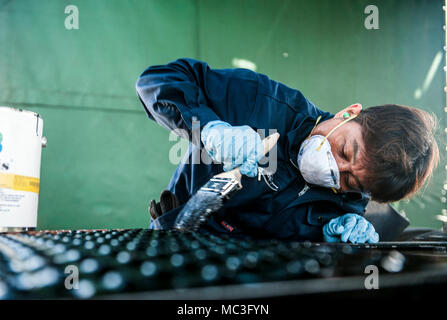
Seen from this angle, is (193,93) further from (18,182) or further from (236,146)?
(18,182)

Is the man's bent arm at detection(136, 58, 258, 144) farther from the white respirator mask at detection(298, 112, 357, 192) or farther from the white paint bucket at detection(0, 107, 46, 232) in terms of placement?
the white paint bucket at detection(0, 107, 46, 232)

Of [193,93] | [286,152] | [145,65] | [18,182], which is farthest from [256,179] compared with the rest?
[145,65]

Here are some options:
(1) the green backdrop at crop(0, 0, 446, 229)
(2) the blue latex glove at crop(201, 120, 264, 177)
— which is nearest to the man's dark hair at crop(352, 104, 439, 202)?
(2) the blue latex glove at crop(201, 120, 264, 177)

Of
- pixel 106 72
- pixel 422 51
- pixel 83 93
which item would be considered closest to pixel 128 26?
pixel 106 72

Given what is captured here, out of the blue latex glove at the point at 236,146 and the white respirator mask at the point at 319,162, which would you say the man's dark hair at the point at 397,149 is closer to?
the white respirator mask at the point at 319,162

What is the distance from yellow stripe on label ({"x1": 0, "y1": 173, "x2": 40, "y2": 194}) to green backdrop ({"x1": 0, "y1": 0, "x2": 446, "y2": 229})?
1.25 meters

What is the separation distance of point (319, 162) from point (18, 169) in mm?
944

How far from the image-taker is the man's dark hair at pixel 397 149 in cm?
94

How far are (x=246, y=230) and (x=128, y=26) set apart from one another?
2.03 m

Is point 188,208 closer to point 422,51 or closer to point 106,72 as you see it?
point 106,72

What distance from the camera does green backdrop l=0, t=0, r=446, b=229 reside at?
2.24 m

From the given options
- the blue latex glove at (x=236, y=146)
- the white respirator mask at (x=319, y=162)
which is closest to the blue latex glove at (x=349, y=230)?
the white respirator mask at (x=319, y=162)

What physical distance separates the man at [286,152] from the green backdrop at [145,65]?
1.22 meters

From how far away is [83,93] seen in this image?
2.35 m
